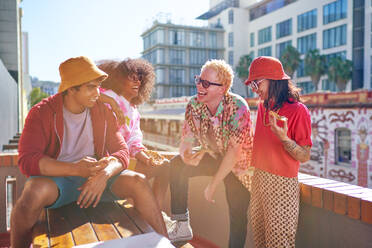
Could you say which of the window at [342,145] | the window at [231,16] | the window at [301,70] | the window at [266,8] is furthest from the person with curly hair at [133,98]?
the window at [231,16]

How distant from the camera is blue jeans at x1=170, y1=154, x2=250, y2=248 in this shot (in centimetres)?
236

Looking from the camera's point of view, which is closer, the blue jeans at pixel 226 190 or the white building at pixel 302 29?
the blue jeans at pixel 226 190

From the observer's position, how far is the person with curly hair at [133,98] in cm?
274

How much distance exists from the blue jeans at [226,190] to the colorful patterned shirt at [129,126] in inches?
17.7

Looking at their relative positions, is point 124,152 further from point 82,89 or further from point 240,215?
point 240,215

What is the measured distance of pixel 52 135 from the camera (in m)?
2.10

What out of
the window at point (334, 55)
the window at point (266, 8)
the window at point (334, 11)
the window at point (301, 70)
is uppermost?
the window at point (266, 8)

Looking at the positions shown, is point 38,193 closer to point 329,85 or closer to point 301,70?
point 329,85

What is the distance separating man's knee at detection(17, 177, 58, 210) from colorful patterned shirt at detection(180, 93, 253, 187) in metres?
0.92

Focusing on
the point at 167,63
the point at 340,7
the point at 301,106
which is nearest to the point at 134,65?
the point at 301,106

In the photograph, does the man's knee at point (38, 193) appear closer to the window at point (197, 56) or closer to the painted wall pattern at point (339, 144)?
the painted wall pattern at point (339, 144)

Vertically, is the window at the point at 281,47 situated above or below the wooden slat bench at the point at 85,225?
above

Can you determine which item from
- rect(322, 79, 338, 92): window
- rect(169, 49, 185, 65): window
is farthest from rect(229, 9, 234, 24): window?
rect(322, 79, 338, 92): window

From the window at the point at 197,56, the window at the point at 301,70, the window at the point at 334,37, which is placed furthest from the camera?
the window at the point at 197,56
